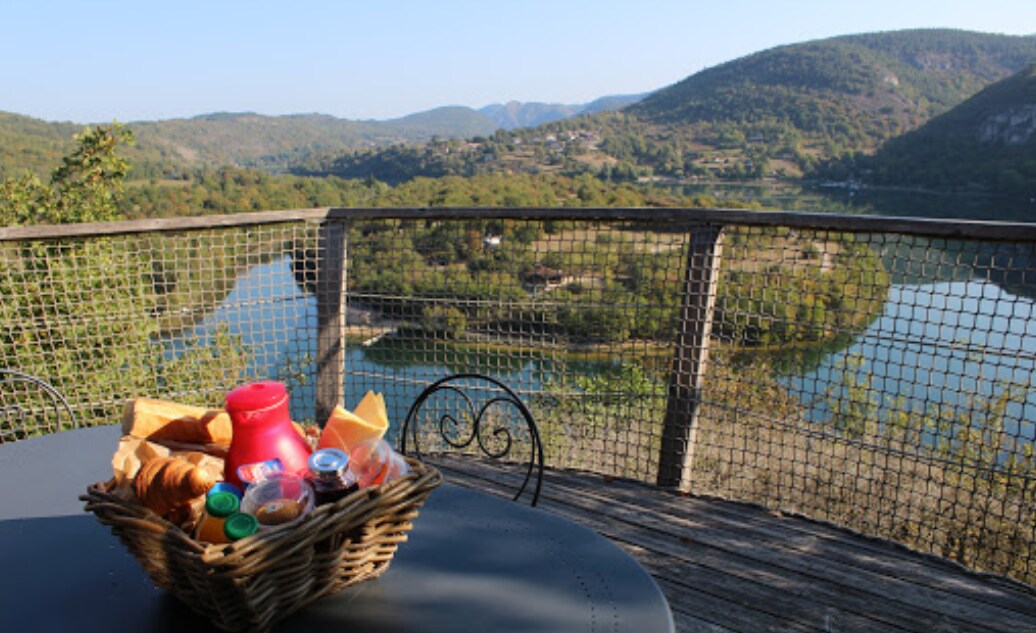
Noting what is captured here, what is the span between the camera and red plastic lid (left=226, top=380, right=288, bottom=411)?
87cm

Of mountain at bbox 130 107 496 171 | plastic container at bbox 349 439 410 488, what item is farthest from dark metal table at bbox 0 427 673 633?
mountain at bbox 130 107 496 171

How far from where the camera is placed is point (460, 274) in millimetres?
3432

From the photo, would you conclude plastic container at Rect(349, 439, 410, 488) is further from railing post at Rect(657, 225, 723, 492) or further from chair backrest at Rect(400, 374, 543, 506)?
railing post at Rect(657, 225, 723, 492)

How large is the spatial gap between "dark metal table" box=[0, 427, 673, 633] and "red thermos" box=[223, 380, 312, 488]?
223 millimetres

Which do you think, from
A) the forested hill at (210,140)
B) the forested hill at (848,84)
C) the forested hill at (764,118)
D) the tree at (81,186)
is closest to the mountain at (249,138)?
the forested hill at (210,140)

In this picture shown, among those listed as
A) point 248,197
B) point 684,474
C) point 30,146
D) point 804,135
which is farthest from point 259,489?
point 804,135

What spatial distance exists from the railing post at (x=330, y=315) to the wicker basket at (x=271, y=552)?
2.11m

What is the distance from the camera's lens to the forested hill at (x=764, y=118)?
47094mm

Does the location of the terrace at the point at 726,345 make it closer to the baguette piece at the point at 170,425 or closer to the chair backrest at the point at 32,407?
the chair backrest at the point at 32,407

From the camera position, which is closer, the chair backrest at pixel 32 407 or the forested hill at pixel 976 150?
the chair backrest at pixel 32 407

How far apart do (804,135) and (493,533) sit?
56293mm

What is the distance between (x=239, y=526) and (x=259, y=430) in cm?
15

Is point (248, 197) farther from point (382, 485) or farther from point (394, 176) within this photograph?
point (382, 485)

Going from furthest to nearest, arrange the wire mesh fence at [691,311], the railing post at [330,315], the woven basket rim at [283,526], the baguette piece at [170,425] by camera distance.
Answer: the railing post at [330,315]
the wire mesh fence at [691,311]
the baguette piece at [170,425]
the woven basket rim at [283,526]
